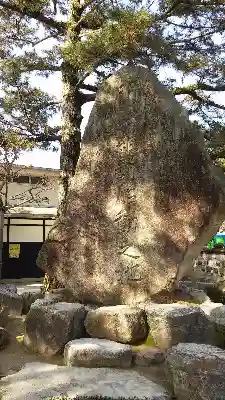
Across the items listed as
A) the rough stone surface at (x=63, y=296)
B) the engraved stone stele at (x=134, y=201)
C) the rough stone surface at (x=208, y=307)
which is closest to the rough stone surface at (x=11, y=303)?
the rough stone surface at (x=63, y=296)

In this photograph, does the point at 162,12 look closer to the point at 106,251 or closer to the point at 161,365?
the point at 106,251

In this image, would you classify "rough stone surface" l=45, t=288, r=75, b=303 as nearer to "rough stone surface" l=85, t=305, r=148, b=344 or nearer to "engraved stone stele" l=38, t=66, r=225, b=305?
"engraved stone stele" l=38, t=66, r=225, b=305

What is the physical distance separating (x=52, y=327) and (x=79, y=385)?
3.49 feet

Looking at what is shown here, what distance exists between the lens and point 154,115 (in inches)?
222

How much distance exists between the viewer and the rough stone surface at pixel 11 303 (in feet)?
20.3

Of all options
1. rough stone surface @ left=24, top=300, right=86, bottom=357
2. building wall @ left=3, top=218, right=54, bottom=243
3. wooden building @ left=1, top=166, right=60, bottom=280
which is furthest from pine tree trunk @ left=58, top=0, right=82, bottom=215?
building wall @ left=3, top=218, right=54, bottom=243

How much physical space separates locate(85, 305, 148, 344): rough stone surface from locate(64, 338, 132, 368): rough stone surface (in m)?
0.27

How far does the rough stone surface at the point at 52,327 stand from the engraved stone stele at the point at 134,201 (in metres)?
0.70

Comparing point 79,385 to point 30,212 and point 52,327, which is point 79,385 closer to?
point 52,327

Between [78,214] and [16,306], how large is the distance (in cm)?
176

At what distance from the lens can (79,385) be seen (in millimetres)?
3805

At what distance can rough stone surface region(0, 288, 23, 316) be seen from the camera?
243 inches

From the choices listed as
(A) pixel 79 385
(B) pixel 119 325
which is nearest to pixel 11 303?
(B) pixel 119 325

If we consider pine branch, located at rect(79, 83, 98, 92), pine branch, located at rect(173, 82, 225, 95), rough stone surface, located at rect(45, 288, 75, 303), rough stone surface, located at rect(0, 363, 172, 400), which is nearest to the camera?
rough stone surface, located at rect(0, 363, 172, 400)
